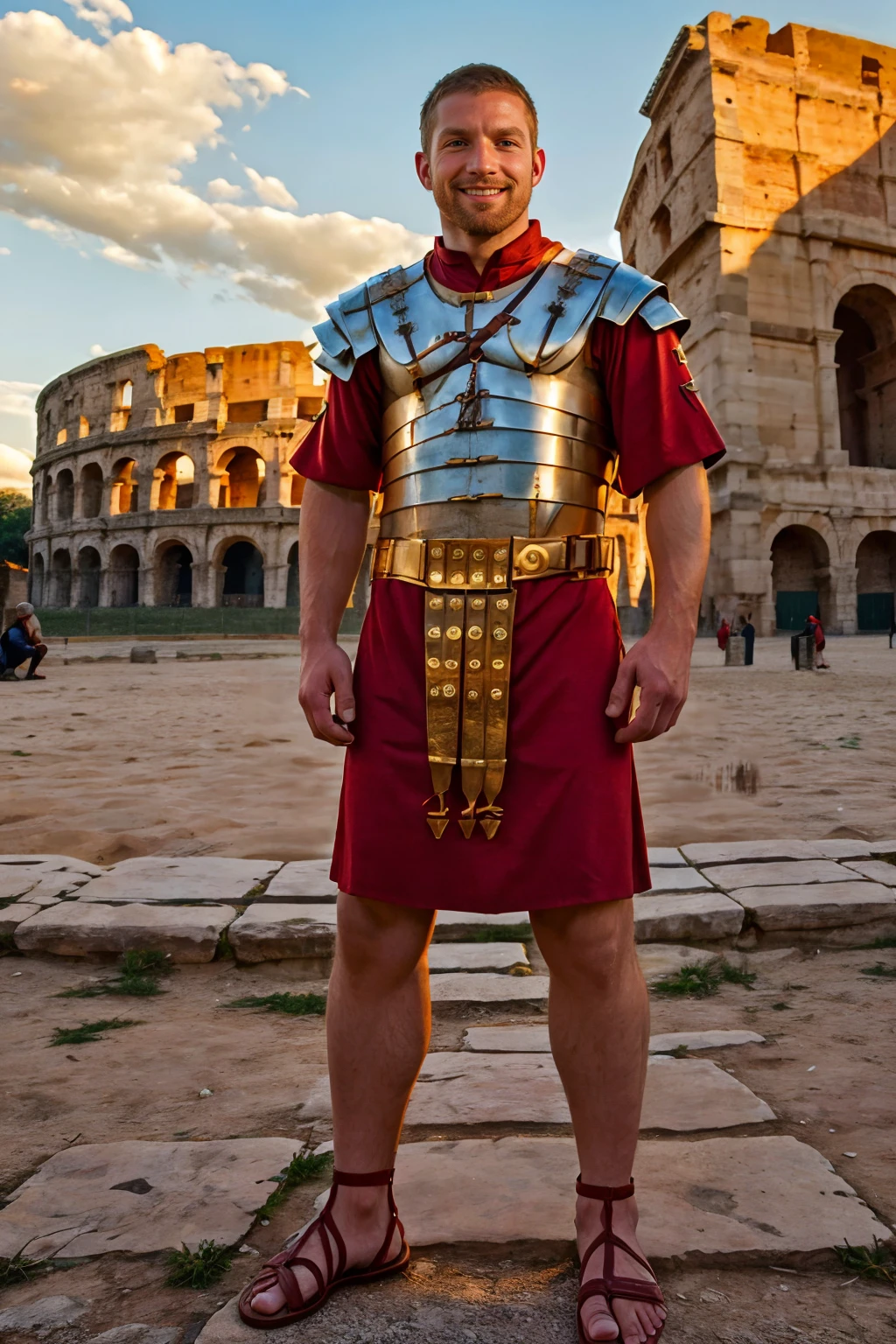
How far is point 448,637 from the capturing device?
5.00ft

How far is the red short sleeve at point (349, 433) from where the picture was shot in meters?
1.74

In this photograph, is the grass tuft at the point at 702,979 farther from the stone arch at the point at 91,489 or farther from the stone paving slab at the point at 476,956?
the stone arch at the point at 91,489

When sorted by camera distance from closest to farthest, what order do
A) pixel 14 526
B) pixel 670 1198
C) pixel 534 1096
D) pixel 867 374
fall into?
1. pixel 670 1198
2. pixel 534 1096
3. pixel 867 374
4. pixel 14 526

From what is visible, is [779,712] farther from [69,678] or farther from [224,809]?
[69,678]

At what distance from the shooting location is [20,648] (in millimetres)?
13242

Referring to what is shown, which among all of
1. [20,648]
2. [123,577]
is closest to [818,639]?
[20,648]

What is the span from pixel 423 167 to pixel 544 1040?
2.29 meters

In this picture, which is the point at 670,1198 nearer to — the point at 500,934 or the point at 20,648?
the point at 500,934

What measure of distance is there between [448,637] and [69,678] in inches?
541

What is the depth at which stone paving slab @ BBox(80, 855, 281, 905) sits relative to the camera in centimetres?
352

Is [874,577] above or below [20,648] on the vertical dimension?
above

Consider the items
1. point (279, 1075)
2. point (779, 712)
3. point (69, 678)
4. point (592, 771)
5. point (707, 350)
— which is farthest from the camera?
point (707, 350)

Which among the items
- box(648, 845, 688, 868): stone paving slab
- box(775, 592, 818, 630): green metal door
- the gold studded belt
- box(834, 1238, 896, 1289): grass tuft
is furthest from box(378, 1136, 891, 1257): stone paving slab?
box(775, 592, 818, 630): green metal door

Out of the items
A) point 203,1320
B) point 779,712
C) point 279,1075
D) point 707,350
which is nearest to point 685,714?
point 779,712
